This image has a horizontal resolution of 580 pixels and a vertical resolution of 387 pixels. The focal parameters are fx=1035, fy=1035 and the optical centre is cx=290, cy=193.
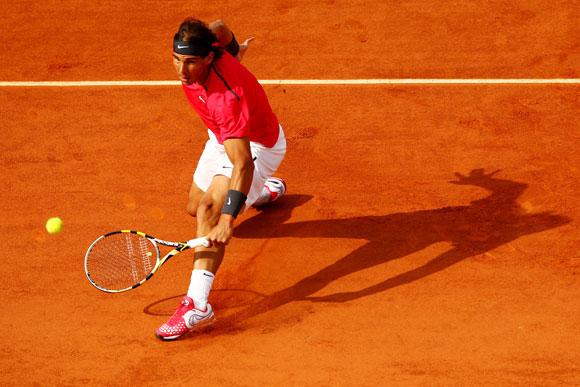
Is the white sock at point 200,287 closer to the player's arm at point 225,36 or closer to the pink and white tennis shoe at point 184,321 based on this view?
the pink and white tennis shoe at point 184,321

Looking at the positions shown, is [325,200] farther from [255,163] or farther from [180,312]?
[180,312]

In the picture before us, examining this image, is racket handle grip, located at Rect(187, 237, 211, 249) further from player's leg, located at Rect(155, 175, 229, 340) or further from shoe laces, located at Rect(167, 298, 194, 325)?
shoe laces, located at Rect(167, 298, 194, 325)

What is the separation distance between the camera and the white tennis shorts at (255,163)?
27.2 ft

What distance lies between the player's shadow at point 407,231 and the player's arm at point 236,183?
0.89 m

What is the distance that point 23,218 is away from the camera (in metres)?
9.26

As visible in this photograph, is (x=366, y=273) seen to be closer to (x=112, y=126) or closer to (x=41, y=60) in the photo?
(x=112, y=126)

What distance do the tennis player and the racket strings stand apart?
514 millimetres

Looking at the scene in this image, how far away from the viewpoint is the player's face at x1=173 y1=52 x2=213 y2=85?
753cm

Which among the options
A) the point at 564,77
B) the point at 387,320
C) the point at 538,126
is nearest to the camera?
the point at 387,320

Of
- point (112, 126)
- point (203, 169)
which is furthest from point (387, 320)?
point (112, 126)

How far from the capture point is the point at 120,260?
8.28 m

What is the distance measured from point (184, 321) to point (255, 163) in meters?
1.45

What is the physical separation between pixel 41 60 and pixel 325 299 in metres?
5.38

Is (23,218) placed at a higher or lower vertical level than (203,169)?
lower
